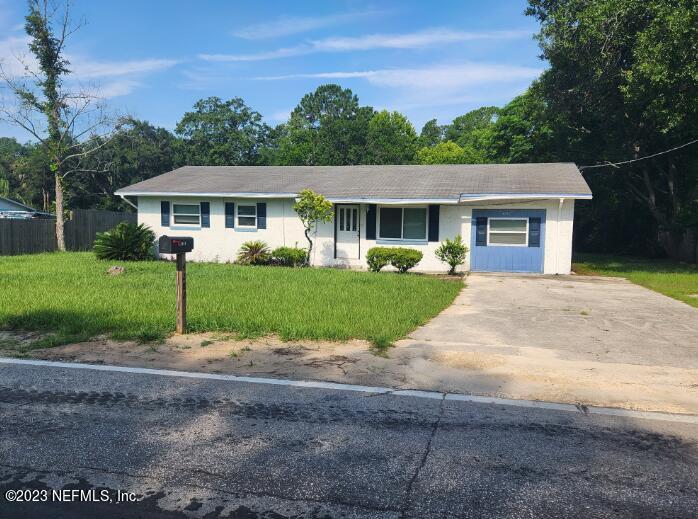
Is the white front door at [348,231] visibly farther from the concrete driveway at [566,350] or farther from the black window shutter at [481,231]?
the concrete driveway at [566,350]

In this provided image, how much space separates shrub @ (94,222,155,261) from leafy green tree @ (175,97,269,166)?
33782 millimetres

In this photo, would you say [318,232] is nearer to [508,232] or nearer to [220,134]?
[508,232]

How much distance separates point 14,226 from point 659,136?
92.3 ft

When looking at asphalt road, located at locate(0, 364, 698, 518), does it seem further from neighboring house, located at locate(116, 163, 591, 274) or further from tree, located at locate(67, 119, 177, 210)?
tree, located at locate(67, 119, 177, 210)

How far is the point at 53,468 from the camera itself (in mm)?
3406

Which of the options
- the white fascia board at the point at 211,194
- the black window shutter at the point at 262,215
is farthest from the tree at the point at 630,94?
the black window shutter at the point at 262,215

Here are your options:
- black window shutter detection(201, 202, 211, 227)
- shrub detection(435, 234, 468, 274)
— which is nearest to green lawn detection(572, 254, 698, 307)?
shrub detection(435, 234, 468, 274)

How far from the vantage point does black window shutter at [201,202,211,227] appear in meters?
20.6

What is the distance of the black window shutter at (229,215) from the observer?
2045 cm

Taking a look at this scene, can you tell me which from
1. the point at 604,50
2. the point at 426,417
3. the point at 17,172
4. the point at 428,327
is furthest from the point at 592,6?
the point at 17,172

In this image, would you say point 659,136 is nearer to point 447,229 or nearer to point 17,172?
point 447,229

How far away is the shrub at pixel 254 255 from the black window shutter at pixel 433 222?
5.97m

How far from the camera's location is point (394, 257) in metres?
17.3

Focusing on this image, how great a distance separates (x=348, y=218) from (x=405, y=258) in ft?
11.2
